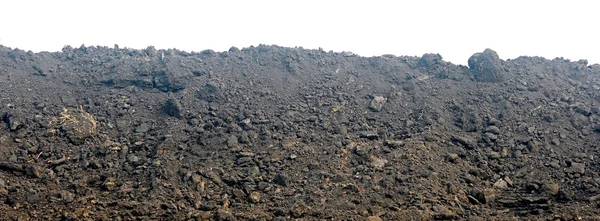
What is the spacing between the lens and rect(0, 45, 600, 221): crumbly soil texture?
7406 millimetres

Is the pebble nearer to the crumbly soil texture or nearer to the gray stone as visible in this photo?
the crumbly soil texture

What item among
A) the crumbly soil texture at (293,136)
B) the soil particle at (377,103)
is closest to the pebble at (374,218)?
the crumbly soil texture at (293,136)

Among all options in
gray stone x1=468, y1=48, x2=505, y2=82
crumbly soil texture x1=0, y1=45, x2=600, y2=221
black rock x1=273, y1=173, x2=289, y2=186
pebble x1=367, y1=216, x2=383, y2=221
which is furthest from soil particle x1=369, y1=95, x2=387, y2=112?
pebble x1=367, y1=216, x2=383, y2=221

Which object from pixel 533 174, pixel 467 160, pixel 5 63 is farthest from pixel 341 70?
pixel 5 63

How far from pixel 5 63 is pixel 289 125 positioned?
8350mm

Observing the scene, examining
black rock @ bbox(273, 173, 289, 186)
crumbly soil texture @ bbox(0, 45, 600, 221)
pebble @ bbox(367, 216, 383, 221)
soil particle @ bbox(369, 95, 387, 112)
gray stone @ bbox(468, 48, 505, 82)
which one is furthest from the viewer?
gray stone @ bbox(468, 48, 505, 82)

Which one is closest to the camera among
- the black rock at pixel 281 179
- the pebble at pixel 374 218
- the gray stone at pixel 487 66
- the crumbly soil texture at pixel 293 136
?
the pebble at pixel 374 218

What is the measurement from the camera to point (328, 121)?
409 inches

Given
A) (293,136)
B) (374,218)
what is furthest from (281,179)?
(374,218)

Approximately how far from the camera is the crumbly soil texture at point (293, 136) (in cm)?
741

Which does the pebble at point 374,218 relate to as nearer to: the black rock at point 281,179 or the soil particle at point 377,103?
the black rock at point 281,179

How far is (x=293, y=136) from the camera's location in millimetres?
9625

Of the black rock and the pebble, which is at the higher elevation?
the black rock

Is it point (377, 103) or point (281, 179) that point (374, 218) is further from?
point (377, 103)
